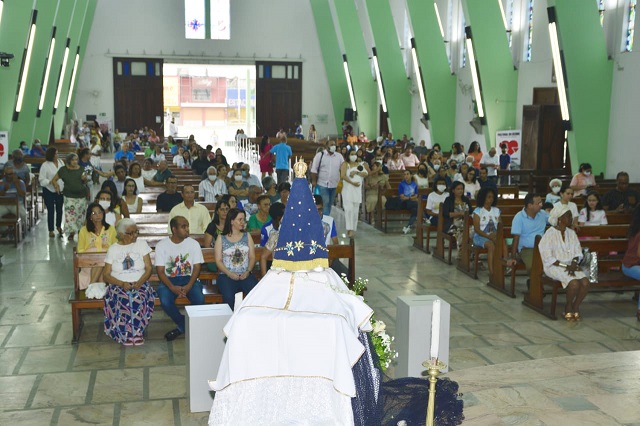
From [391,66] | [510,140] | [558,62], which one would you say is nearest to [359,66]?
[391,66]

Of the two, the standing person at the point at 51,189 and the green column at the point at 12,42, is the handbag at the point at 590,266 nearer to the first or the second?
the standing person at the point at 51,189

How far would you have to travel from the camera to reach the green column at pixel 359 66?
1200 inches

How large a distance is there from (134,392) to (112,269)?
1.60m

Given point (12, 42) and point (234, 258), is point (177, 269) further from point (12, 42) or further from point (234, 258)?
point (12, 42)

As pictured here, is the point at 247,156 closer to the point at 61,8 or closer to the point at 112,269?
the point at 61,8

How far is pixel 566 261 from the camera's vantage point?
26.6 feet

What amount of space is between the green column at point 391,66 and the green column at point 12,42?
41.7 feet

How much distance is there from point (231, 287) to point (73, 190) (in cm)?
523

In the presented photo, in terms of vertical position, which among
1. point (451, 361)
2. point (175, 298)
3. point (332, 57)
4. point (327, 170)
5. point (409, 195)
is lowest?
point (451, 361)

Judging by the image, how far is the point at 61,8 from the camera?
24828 mm

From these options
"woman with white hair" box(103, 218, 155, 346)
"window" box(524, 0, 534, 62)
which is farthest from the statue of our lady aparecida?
"window" box(524, 0, 534, 62)

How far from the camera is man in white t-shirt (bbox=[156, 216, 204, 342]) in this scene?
7195 millimetres

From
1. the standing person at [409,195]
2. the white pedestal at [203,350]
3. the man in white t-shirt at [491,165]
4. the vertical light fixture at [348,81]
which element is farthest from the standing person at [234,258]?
the vertical light fixture at [348,81]

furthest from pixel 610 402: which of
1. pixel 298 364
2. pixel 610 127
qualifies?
pixel 610 127
